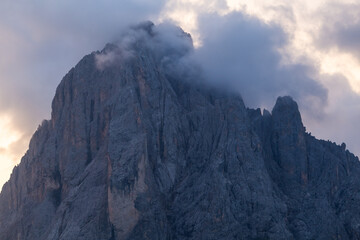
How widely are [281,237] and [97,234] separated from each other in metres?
42.2

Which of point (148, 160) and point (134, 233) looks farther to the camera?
point (148, 160)

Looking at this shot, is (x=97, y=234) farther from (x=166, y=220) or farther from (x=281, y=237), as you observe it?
(x=281, y=237)

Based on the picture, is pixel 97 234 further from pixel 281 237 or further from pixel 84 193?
pixel 281 237

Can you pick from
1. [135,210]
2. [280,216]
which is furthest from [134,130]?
[280,216]

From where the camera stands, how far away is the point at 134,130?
199875mm

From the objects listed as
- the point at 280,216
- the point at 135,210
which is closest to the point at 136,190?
the point at 135,210

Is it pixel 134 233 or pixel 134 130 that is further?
pixel 134 130

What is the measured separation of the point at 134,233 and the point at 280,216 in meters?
35.2

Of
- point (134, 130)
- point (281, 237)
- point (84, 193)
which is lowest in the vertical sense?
point (281, 237)

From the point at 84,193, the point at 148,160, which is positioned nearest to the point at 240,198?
the point at 148,160

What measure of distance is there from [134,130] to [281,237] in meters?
43.4

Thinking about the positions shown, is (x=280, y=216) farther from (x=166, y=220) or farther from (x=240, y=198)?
(x=166, y=220)

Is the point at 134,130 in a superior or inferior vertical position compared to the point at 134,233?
superior

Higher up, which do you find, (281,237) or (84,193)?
(84,193)
